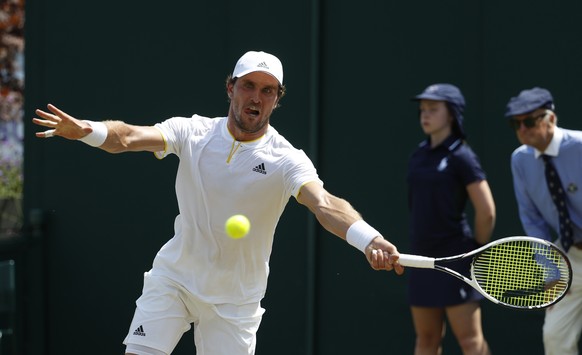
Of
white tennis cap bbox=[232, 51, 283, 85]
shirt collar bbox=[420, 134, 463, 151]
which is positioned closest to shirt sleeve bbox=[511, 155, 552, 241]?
shirt collar bbox=[420, 134, 463, 151]

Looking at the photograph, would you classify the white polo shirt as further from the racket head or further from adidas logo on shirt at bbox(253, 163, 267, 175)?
the racket head

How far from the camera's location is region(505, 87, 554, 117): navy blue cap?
5641mm

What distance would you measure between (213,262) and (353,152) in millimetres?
2119

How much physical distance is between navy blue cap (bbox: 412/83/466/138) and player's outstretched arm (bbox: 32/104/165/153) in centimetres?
182

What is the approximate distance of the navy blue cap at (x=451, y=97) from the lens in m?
5.90

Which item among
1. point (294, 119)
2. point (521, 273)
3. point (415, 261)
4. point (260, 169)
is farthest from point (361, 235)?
point (294, 119)

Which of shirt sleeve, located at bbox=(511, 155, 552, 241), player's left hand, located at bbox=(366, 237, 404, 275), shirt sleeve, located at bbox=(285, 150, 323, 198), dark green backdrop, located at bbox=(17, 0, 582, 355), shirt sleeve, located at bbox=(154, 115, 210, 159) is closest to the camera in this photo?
player's left hand, located at bbox=(366, 237, 404, 275)

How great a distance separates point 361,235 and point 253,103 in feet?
3.23

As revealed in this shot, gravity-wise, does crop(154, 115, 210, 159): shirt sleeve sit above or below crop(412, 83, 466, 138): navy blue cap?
below

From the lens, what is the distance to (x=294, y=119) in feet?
23.0

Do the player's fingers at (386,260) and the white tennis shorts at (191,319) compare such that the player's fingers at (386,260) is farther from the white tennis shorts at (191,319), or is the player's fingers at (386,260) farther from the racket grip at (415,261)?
the white tennis shorts at (191,319)

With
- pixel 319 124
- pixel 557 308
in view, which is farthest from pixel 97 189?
pixel 557 308

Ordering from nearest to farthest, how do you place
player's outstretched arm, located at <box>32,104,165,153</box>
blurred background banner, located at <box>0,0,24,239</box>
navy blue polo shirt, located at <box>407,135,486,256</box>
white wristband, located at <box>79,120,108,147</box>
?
1. player's outstretched arm, located at <box>32,104,165,153</box>
2. white wristband, located at <box>79,120,108,147</box>
3. navy blue polo shirt, located at <box>407,135,486,256</box>
4. blurred background banner, located at <box>0,0,24,239</box>

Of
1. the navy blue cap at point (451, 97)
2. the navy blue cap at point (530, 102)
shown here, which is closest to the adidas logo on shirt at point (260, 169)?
the navy blue cap at point (451, 97)
